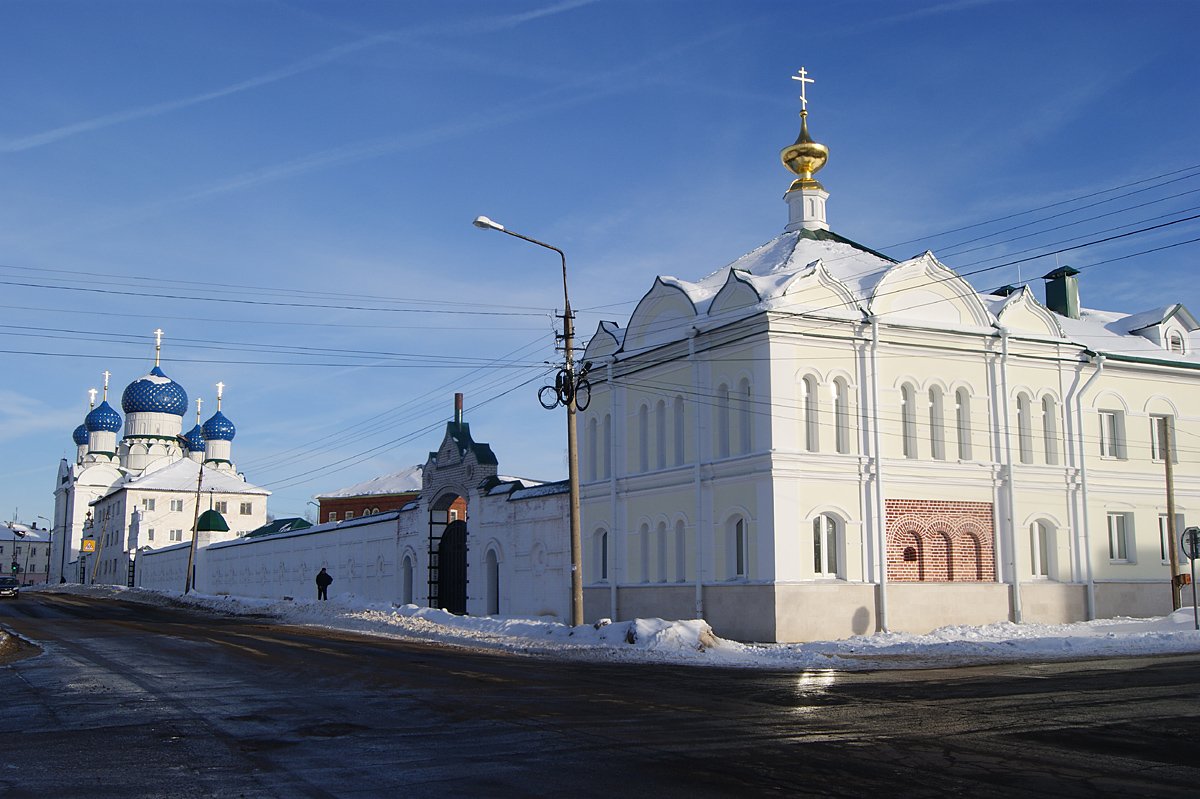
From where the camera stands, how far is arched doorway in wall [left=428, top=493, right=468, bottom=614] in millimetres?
37156

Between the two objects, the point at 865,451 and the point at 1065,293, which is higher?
the point at 1065,293

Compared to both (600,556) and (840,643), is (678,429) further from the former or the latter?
(840,643)

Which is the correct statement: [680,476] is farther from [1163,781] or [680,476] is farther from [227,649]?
[1163,781]

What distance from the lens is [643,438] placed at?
2992 cm

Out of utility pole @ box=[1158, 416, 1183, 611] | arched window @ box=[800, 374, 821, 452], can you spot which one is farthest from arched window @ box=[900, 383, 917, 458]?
utility pole @ box=[1158, 416, 1183, 611]

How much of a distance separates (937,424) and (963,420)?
813 millimetres

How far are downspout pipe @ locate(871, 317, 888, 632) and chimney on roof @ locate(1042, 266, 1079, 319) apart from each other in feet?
35.9

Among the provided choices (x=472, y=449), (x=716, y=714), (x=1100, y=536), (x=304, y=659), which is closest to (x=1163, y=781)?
(x=716, y=714)

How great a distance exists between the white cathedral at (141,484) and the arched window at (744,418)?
6452 centimetres

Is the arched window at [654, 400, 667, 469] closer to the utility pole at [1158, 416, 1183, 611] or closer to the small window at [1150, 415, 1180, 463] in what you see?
the utility pole at [1158, 416, 1183, 611]

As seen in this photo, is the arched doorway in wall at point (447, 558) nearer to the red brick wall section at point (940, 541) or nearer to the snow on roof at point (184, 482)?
the red brick wall section at point (940, 541)

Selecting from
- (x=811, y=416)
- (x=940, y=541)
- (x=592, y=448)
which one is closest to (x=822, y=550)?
(x=811, y=416)

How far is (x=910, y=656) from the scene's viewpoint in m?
20.6

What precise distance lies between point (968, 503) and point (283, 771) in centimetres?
2195
